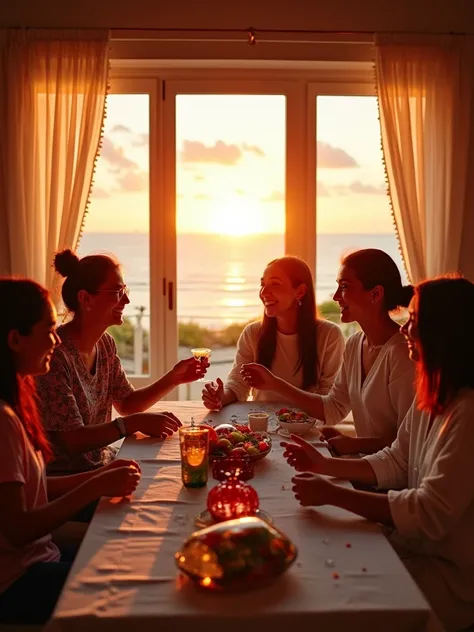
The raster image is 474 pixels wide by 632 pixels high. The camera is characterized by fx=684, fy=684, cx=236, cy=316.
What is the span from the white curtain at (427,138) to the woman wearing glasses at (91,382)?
169cm

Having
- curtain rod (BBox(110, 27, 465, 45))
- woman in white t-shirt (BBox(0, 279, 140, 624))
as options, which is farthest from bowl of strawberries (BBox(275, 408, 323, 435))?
curtain rod (BBox(110, 27, 465, 45))

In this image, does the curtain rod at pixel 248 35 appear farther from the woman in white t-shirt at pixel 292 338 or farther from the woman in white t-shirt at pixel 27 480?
the woman in white t-shirt at pixel 27 480

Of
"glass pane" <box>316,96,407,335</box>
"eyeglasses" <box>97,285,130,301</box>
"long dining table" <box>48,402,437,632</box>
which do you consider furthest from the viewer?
"glass pane" <box>316,96,407,335</box>

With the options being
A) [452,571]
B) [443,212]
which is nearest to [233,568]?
[452,571]

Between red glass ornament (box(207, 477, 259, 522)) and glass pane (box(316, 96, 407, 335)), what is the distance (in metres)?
2.54

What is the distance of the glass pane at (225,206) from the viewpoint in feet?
12.6

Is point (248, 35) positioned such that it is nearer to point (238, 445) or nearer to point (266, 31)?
point (266, 31)

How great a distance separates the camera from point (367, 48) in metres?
3.64

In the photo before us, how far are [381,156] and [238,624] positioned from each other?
3.18m

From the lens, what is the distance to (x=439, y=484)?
4.79 ft

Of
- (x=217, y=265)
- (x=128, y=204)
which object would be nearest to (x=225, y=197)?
(x=217, y=265)

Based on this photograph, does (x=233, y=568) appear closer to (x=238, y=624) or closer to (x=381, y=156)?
(x=238, y=624)

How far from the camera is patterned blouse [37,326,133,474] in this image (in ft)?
6.82

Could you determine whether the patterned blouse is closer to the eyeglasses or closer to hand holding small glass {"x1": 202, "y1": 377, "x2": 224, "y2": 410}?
the eyeglasses
